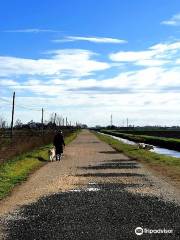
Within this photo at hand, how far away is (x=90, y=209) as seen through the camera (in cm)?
1208

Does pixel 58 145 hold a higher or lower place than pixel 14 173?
higher

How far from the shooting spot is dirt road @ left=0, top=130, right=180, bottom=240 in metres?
9.39

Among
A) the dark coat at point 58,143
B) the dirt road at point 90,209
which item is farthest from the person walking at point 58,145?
the dirt road at point 90,209

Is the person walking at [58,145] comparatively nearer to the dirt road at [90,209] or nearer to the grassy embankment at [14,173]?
the grassy embankment at [14,173]

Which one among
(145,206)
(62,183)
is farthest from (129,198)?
(62,183)

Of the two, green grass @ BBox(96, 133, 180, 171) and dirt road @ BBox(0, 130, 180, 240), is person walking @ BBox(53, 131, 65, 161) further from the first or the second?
dirt road @ BBox(0, 130, 180, 240)

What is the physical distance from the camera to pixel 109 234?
9125mm

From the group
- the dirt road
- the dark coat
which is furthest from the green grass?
the dirt road

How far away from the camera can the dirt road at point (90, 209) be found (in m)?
9.39

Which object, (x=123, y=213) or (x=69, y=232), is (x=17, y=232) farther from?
(x=123, y=213)

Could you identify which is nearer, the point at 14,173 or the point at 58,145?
the point at 14,173

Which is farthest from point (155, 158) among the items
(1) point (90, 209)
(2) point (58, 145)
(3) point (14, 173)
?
(1) point (90, 209)

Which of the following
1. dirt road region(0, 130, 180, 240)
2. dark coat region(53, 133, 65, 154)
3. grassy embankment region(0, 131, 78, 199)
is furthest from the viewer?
dark coat region(53, 133, 65, 154)

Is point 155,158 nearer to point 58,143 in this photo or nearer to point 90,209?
point 58,143
